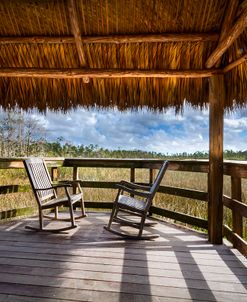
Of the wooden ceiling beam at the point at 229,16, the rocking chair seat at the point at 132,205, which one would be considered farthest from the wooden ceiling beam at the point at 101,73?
the rocking chair seat at the point at 132,205

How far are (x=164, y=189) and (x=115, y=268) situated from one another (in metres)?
1.99

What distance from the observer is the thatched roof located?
2.93 m

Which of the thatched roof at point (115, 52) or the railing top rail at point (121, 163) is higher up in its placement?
the thatched roof at point (115, 52)

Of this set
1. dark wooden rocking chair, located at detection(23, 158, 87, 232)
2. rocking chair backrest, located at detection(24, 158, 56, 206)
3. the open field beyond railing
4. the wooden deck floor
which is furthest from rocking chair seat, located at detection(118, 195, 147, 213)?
rocking chair backrest, located at detection(24, 158, 56, 206)

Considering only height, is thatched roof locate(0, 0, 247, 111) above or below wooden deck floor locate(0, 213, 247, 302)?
above

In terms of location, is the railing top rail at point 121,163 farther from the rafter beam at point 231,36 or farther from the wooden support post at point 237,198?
the rafter beam at point 231,36

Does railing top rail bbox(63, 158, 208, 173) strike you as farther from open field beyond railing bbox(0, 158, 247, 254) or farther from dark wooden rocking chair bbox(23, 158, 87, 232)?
dark wooden rocking chair bbox(23, 158, 87, 232)

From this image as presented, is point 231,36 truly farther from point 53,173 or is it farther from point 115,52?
point 53,173

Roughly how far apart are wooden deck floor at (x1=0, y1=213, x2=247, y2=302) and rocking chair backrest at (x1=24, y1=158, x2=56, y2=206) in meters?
→ 0.47

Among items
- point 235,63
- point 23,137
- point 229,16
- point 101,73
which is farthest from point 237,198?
point 23,137

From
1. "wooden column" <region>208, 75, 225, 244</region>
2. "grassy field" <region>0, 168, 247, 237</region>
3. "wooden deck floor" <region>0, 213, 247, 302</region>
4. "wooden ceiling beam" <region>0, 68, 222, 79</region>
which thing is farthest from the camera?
"grassy field" <region>0, 168, 247, 237</region>

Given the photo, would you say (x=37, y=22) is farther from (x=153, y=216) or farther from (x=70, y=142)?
(x=70, y=142)

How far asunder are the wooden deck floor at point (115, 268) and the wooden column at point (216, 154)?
220mm

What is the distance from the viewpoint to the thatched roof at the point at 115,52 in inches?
115
